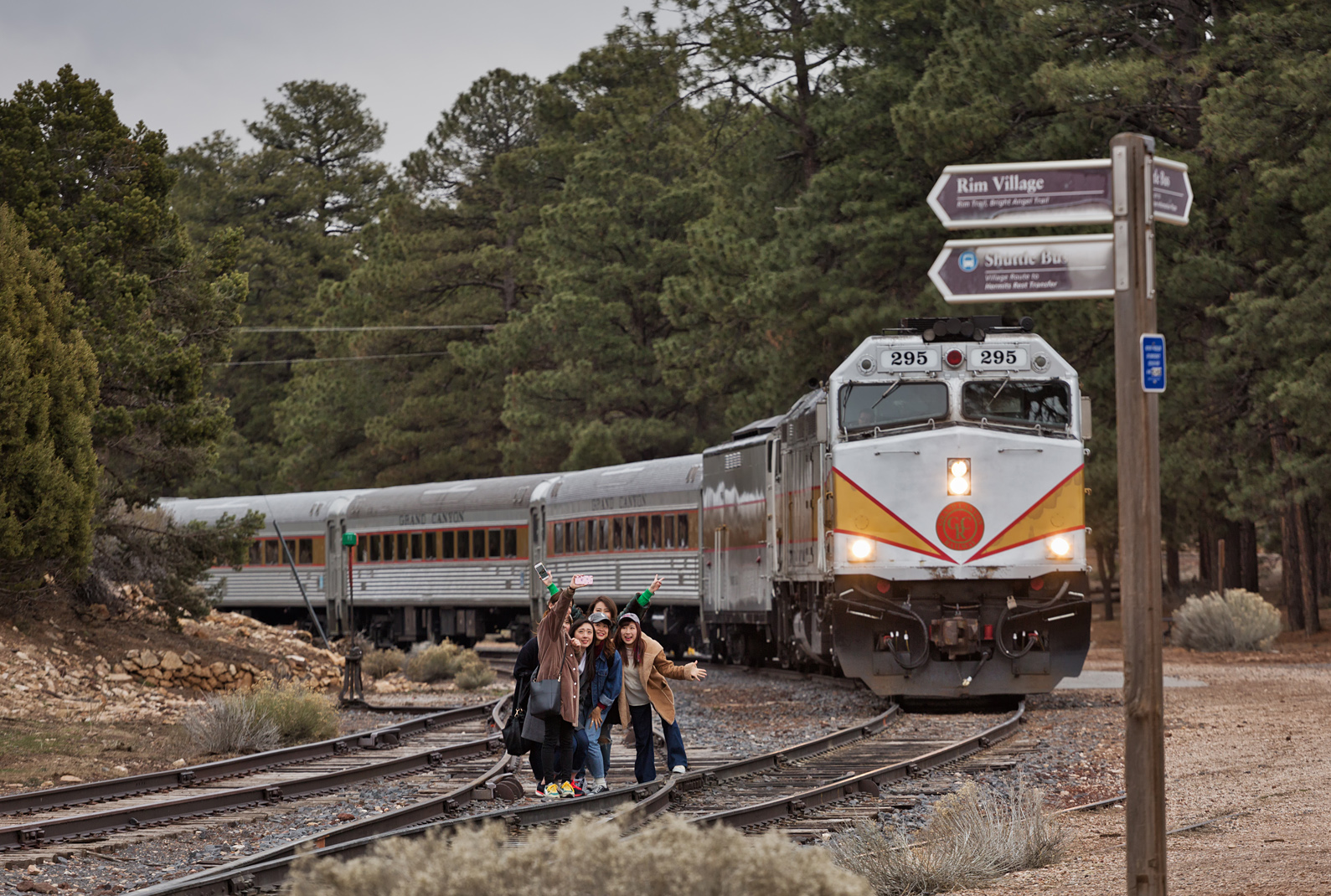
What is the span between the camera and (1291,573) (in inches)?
1291

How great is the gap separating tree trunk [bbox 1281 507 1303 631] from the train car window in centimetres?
1456

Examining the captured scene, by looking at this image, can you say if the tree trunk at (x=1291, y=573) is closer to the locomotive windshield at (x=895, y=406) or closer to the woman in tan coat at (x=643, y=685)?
the locomotive windshield at (x=895, y=406)

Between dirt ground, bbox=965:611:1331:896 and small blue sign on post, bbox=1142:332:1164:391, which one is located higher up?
small blue sign on post, bbox=1142:332:1164:391

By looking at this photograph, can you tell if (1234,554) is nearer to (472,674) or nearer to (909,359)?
(472,674)

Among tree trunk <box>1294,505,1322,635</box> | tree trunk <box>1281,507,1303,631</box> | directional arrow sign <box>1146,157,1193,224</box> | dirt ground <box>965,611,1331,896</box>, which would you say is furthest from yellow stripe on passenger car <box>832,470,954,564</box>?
tree trunk <box>1294,505,1322,635</box>

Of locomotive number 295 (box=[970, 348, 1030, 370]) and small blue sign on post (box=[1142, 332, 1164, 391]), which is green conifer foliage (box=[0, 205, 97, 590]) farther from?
small blue sign on post (box=[1142, 332, 1164, 391])

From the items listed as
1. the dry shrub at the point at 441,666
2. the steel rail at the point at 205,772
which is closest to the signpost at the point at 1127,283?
the steel rail at the point at 205,772

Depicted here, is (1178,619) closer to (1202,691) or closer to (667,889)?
(1202,691)

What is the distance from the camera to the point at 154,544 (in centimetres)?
2456

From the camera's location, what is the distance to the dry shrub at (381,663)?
29.9 meters

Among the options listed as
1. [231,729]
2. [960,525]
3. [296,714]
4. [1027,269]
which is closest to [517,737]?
[231,729]

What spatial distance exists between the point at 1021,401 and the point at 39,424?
38.0 feet

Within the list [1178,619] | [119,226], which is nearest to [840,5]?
[1178,619]

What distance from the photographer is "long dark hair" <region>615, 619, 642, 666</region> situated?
12477mm
